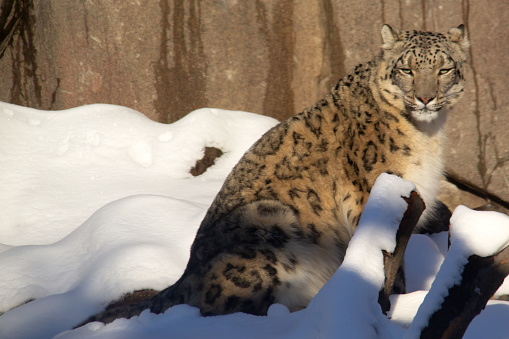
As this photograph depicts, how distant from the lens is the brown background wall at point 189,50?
6480 mm

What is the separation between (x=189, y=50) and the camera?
6.64 metres

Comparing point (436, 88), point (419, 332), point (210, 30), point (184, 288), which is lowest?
point (184, 288)

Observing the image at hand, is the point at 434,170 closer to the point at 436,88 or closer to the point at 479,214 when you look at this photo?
the point at 436,88

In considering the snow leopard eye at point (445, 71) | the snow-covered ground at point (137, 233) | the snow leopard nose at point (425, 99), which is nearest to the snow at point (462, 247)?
the snow-covered ground at point (137, 233)

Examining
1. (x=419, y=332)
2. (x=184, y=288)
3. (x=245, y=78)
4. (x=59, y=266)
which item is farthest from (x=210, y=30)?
(x=419, y=332)

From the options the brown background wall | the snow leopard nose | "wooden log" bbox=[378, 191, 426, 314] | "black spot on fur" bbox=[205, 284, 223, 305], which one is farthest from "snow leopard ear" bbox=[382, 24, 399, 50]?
the brown background wall

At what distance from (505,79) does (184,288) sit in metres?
4.86

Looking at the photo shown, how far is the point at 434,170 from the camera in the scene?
143 inches

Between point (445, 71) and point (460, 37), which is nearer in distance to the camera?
point (445, 71)

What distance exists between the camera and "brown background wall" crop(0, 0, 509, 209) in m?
6.48

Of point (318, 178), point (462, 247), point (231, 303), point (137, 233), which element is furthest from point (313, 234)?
point (137, 233)

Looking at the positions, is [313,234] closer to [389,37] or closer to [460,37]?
[389,37]

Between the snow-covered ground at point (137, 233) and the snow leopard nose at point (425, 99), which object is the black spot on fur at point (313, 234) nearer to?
the snow-covered ground at point (137, 233)

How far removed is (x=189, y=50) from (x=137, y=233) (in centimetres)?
301
